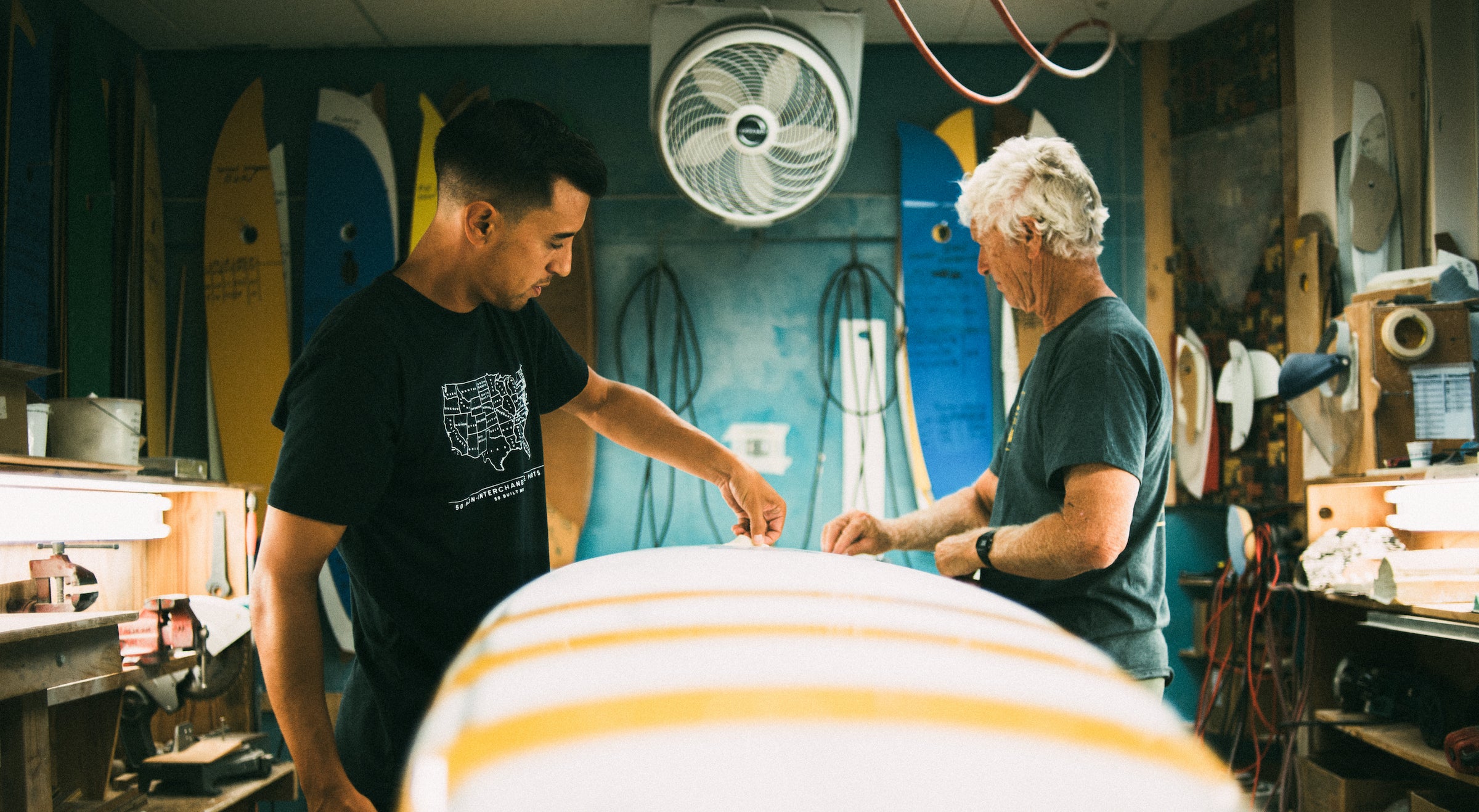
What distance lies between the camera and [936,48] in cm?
354

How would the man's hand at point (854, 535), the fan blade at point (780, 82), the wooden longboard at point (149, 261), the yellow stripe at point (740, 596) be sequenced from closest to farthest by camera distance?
the yellow stripe at point (740, 596), the man's hand at point (854, 535), the fan blade at point (780, 82), the wooden longboard at point (149, 261)

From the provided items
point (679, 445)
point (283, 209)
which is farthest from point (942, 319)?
point (283, 209)

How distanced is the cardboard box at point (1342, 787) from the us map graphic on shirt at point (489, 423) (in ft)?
8.07

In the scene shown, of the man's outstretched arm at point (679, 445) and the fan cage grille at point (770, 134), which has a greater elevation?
the fan cage grille at point (770, 134)

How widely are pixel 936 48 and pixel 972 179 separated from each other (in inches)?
87.4

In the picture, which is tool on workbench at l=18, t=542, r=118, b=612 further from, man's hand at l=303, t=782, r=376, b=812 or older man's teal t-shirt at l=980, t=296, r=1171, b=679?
older man's teal t-shirt at l=980, t=296, r=1171, b=679

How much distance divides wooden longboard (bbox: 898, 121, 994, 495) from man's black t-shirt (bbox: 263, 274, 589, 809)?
2.40 meters

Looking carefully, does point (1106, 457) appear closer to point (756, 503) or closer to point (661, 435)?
point (756, 503)

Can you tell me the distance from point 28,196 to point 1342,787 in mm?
4528

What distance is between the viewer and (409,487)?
3.67ft

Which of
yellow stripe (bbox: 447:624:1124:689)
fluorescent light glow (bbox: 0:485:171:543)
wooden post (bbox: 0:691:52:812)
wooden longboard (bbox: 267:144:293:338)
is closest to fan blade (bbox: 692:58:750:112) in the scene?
wooden longboard (bbox: 267:144:293:338)

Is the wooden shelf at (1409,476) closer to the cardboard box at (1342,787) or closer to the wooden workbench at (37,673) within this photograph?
the cardboard box at (1342,787)

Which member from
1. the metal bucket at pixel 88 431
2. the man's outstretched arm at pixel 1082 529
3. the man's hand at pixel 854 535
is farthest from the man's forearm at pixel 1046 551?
the metal bucket at pixel 88 431

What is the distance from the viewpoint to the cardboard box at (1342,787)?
2.31 meters
